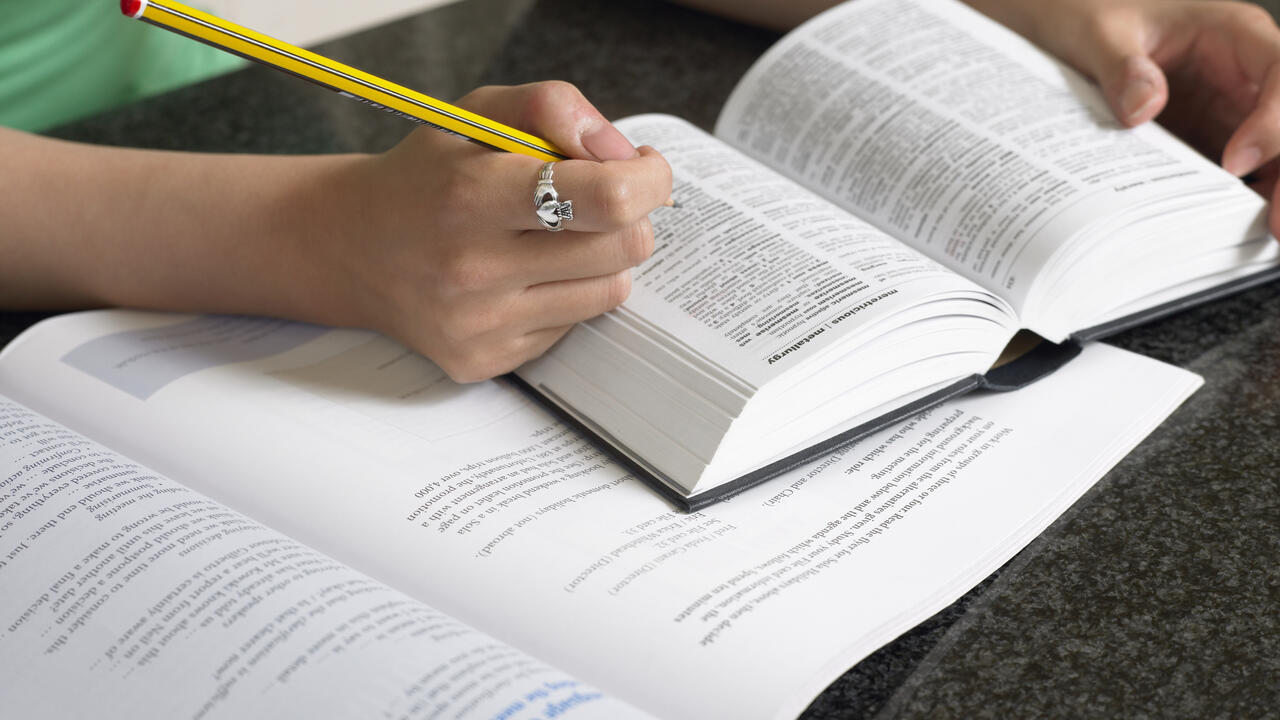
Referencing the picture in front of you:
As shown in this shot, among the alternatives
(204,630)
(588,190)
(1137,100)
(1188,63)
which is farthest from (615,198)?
(1188,63)

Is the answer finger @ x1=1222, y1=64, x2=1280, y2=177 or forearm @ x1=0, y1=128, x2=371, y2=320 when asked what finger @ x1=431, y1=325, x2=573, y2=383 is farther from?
finger @ x1=1222, y1=64, x2=1280, y2=177

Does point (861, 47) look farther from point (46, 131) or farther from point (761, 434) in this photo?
point (46, 131)

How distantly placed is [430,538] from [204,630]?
Result: 0.11m

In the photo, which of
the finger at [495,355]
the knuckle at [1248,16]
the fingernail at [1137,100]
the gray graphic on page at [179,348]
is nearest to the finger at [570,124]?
the finger at [495,355]

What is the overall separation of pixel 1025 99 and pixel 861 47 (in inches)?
5.2


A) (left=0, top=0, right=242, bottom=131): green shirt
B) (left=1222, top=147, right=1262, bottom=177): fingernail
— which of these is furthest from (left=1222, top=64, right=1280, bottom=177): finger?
(left=0, top=0, right=242, bottom=131): green shirt

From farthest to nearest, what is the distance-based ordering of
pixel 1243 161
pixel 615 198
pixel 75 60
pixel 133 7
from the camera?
pixel 75 60 → pixel 1243 161 → pixel 615 198 → pixel 133 7

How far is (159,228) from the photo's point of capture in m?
0.69

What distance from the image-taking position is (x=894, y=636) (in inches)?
17.6

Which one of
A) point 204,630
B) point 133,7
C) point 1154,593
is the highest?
point 133,7

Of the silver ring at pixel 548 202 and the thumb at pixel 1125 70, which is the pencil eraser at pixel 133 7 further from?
the thumb at pixel 1125 70

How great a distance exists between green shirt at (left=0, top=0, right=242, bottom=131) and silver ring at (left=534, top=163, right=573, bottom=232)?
0.70 m

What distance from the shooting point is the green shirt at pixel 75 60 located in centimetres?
108

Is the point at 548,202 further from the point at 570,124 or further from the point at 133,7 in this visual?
the point at 133,7
